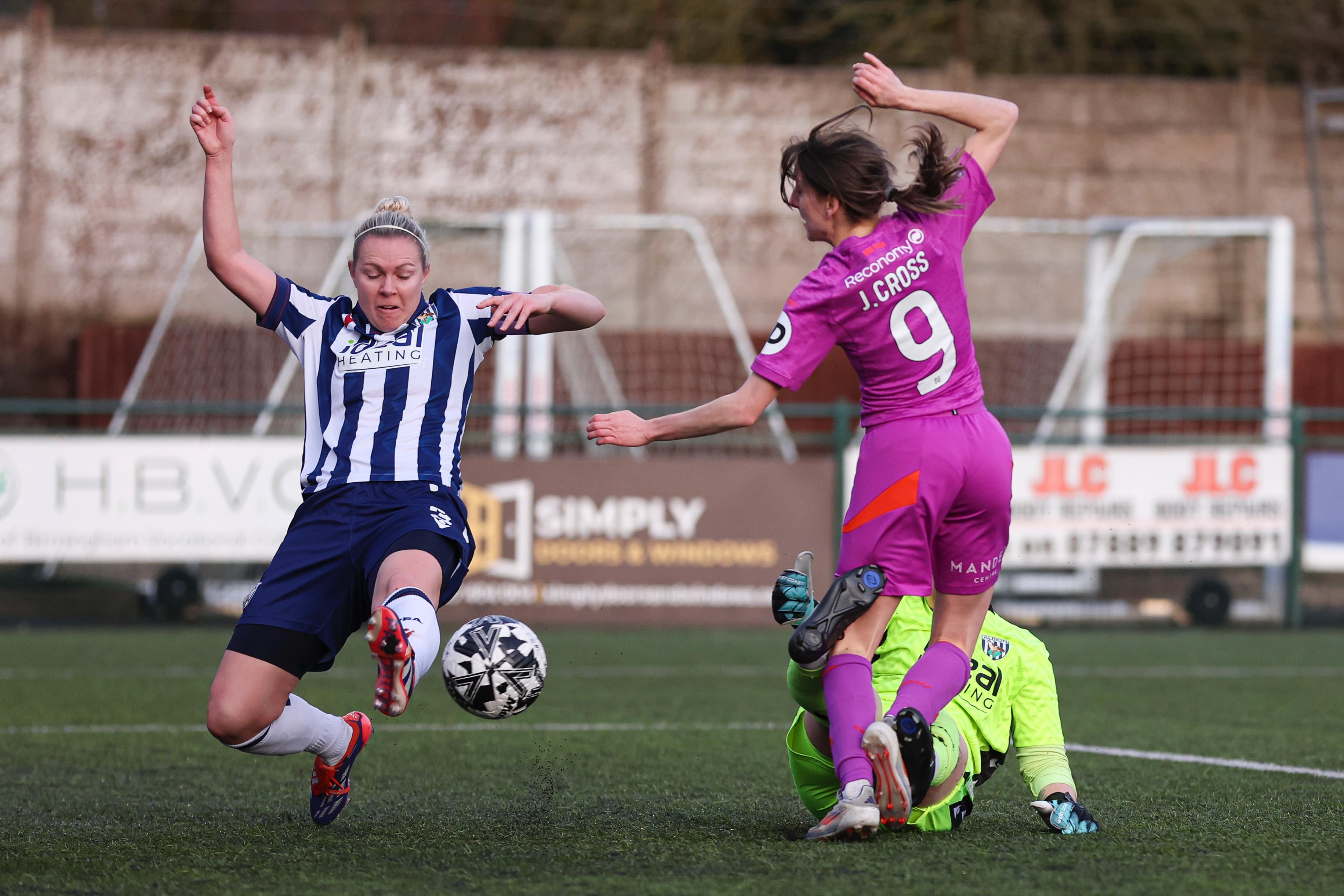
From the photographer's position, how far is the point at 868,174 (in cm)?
377

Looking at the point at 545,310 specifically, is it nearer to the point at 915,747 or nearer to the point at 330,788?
the point at 330,788

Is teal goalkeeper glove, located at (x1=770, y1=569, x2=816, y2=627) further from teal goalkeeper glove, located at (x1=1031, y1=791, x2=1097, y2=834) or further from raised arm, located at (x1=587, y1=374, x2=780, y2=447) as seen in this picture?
teal goalkeeper glove, located at (x1=1031, y1=791, x2=1097, y2=834)

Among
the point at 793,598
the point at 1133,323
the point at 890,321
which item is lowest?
the point at 793,598

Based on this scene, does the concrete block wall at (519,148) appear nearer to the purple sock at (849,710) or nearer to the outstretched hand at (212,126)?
the outstretched hand at (212,126)

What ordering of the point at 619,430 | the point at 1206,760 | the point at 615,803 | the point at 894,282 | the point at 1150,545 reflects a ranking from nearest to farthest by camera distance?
the point at 619,430 → the point at 894,282 → the point at 615,803 → the point at 1206,760 → the point at 1150,545

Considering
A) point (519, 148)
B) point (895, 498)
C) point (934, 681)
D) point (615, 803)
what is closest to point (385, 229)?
point (895, 498)

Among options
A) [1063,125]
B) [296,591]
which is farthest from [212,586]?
[1063,125]

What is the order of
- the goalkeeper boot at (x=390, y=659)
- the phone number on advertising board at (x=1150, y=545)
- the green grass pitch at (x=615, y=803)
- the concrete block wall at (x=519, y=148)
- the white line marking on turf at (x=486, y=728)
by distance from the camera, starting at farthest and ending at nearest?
the concrete block wall at (x=519, y=148), the phone number on advertising board at (x=1150, y=545), the white line marking on turf at (x=486, y=728), the goalkeeper boot at (x=390, y=659), the green grass pitch at (x=615, y=803)

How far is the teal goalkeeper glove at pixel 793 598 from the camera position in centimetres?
383

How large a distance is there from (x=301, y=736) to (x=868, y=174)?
212cm

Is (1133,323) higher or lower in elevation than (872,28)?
lower

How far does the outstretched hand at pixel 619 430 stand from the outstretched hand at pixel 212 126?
146 cm

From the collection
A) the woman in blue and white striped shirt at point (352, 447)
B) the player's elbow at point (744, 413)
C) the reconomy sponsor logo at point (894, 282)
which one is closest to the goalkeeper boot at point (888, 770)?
the player's elbow at point (744, 413)

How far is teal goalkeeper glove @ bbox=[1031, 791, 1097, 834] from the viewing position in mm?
3818
